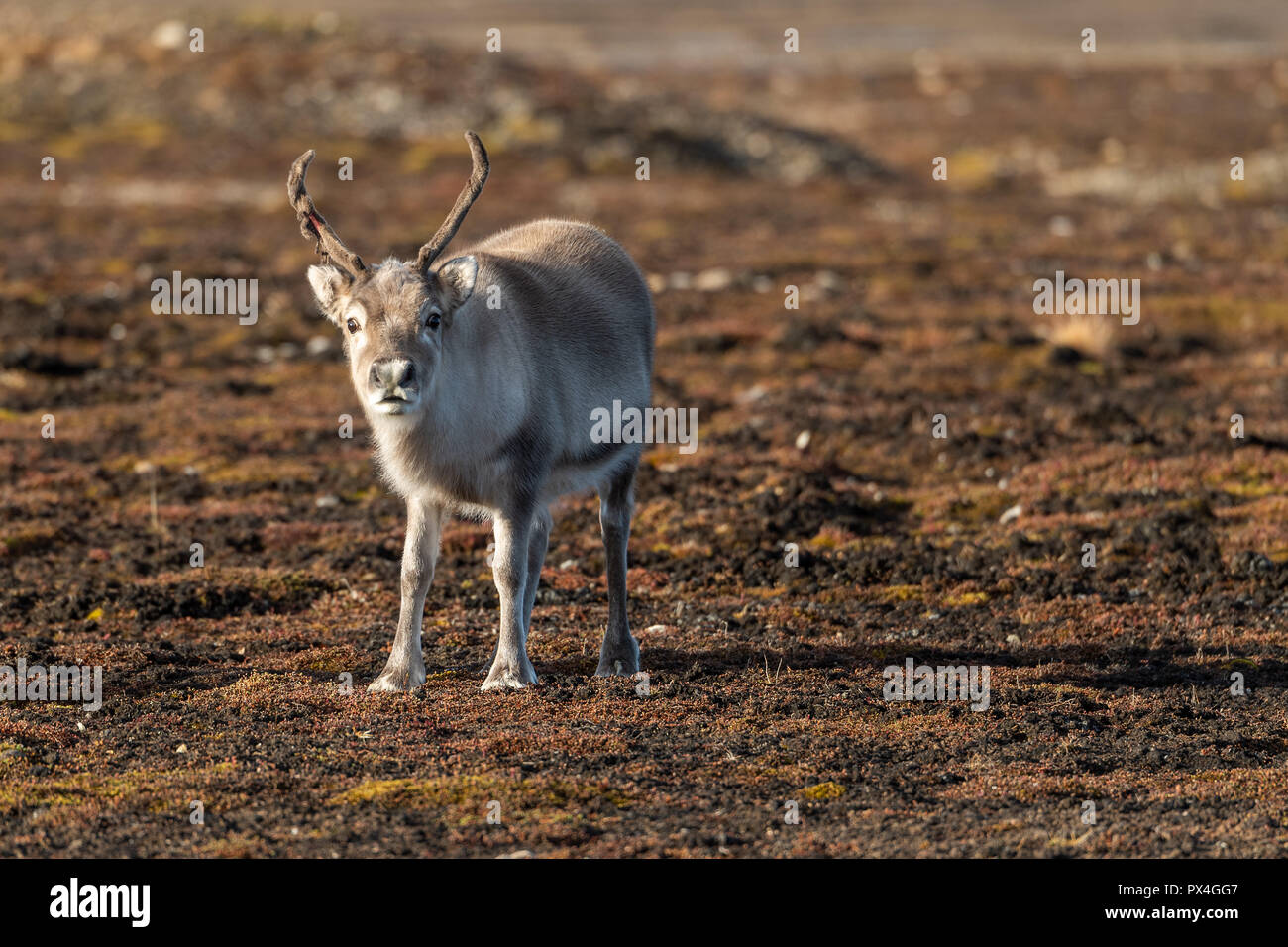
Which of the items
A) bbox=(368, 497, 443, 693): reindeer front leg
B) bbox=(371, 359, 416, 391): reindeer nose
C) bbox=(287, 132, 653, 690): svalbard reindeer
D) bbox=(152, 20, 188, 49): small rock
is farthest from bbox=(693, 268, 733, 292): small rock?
bbox=(152, 20, 188, 49): small rock

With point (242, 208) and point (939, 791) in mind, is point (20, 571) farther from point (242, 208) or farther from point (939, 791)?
point (242, 208)

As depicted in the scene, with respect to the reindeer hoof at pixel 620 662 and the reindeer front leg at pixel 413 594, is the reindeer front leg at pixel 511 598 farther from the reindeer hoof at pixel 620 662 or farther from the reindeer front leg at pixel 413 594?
the reindeer hoof at pixel 620 662

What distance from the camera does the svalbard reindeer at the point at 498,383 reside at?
12484mm

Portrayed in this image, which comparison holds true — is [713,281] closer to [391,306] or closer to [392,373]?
[391,306]

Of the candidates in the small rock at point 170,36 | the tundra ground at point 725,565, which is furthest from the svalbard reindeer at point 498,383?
the small rock at point 170,36

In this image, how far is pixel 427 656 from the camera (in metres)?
15.2

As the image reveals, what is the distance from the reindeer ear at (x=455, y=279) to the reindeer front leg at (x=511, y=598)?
197 centimetres

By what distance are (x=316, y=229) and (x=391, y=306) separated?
3.60ft

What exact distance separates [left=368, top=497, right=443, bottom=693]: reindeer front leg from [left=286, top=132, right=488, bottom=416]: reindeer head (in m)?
1.27

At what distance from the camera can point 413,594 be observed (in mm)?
13648

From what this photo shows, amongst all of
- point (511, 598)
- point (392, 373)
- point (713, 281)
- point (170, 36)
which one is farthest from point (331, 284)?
point (170, 36)

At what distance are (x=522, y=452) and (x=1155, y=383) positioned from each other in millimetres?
18703
